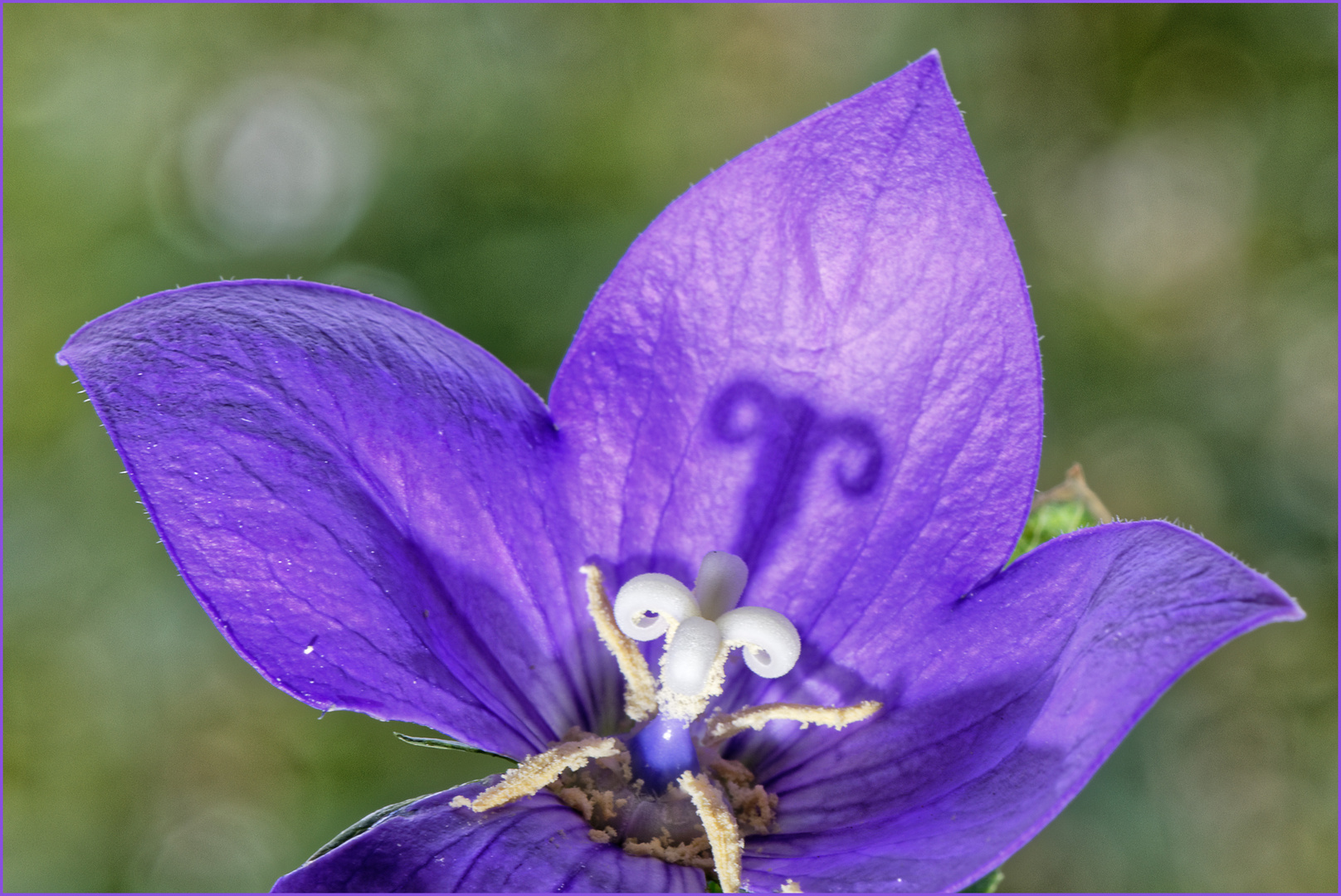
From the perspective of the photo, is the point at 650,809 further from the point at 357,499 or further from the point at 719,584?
the point at 357,499

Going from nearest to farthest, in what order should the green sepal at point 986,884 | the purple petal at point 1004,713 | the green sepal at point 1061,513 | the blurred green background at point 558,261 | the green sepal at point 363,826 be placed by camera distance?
1. the purple petal at point 1004,713
2. the green sepal at point 363,826
3. the green sepal at point 986,884
4. the green sepal at point 1061,513
5. the blurred green background at point 558,261

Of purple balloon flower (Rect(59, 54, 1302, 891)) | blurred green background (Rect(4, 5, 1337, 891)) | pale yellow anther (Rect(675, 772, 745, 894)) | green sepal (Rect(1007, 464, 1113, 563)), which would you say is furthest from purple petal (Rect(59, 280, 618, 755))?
blurred green background (Rect(4, 5, 1337, 891))

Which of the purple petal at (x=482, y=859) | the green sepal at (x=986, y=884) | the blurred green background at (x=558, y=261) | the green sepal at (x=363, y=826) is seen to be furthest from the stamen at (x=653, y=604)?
the blurred green background at (x=558, y=261)

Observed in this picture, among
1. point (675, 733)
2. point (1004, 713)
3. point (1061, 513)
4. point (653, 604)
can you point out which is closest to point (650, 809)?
point (675, 733)

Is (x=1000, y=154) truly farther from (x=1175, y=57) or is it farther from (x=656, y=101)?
(x=656, y=101)

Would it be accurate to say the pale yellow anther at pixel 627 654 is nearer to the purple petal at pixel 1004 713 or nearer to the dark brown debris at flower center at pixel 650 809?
the dark brown debris at flower center at pixel 650 809

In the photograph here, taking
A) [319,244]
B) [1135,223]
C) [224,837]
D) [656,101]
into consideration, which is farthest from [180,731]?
[1135,223]

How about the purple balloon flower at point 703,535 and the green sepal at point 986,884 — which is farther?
the green sepal at point 986,884
